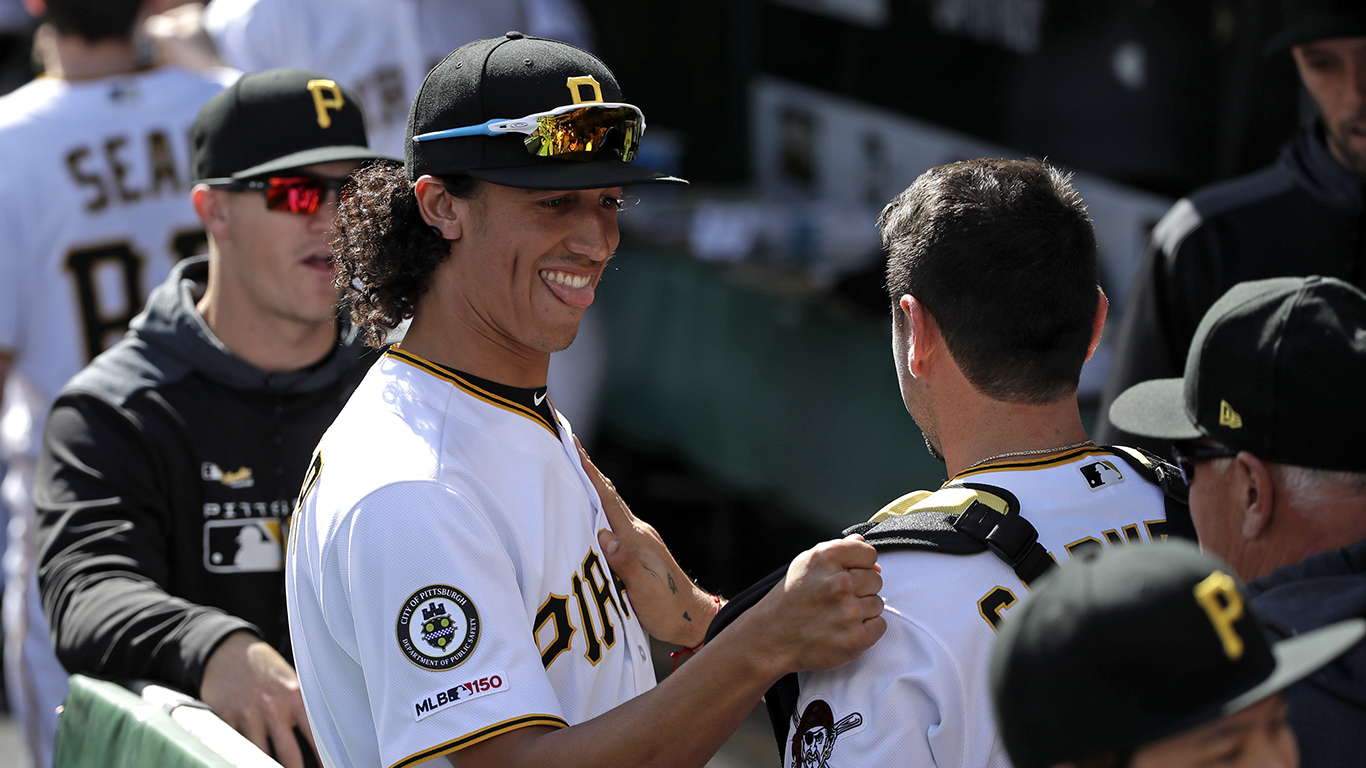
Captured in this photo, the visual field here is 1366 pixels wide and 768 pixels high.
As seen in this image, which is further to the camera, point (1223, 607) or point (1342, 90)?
point (1342, 90)

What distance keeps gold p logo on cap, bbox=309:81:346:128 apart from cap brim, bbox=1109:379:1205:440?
1848 millimetres

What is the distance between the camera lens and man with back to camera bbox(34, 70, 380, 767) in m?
2.47

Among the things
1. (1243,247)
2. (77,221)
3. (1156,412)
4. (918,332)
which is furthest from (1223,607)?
(77,221)

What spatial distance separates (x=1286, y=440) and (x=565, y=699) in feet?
3.48

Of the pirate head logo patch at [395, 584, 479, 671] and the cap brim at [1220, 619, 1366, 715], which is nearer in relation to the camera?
the cap brim at [1220, 619, 1366, 715]

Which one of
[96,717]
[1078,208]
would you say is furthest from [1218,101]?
[96,717]

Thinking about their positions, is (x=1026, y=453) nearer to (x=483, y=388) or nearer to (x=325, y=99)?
(x=483, y=388)

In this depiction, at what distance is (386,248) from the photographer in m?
2.14

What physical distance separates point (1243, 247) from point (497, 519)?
6.97ft

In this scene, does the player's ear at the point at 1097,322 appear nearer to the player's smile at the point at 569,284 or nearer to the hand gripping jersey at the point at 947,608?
the hand gripping jersey at the point at 947,608

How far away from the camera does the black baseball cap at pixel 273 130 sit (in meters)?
3.00

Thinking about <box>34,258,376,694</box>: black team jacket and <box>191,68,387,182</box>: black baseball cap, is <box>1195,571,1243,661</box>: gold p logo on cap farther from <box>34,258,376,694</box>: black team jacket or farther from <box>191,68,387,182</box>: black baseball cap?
<box>191,68,387,182</box>: black baseball cap

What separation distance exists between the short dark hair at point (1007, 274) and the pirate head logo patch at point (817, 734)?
0.49m

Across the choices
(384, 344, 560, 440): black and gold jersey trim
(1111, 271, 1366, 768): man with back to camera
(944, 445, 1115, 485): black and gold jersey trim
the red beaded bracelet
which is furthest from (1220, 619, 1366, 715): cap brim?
(384, 344, 560, 440): black and gold jersey trim
